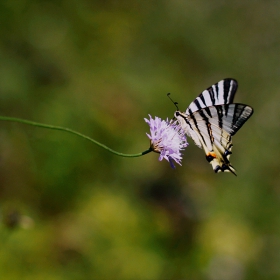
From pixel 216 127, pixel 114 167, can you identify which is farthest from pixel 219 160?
pixel 114 167

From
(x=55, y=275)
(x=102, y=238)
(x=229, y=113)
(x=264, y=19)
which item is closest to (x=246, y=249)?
(x=102, y=238)

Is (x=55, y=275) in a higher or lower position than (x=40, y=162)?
lower

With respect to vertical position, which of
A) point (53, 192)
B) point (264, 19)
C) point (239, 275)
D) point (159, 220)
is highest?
point (264, 19)

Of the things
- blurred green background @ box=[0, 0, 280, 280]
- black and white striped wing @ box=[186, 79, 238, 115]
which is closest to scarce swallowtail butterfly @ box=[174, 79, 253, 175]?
black and white striped wing @ box=[186, 79, 238, 115]

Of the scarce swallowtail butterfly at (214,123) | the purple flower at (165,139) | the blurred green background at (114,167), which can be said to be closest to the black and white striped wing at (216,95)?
the scarce swallowtail butterfly at (214,123)

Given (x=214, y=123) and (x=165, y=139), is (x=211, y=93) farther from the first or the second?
(x=165, y=139)

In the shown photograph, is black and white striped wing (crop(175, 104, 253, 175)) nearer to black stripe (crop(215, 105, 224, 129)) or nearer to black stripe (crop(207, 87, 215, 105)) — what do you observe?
black stripe (crop(215, 105, 224, 129))

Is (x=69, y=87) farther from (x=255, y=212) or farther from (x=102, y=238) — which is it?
(x=255, y=212)
